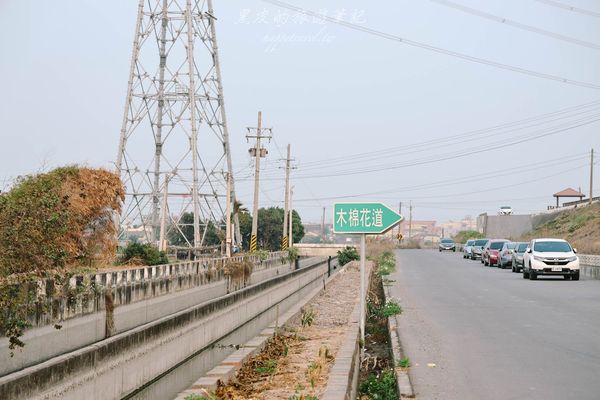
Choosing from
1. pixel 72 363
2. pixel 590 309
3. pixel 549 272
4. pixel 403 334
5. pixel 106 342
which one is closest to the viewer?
pixel 72 363

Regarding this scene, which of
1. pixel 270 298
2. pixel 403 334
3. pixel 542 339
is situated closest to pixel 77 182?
pixel 270 298

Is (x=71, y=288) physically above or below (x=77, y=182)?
below

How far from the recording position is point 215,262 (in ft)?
94.6

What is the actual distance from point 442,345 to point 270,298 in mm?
7492

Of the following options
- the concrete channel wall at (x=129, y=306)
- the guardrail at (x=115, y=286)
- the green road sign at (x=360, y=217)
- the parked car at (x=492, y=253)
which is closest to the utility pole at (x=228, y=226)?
the concrete channel wall at (x=129, y=306)

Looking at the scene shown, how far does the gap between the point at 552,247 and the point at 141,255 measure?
17.6m

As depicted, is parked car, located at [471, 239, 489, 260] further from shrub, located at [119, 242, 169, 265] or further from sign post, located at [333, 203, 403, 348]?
sign post, located at [333, 203, 403, 348]

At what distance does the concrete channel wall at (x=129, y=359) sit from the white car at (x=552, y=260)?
881 inches

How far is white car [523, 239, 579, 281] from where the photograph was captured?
35.1 m

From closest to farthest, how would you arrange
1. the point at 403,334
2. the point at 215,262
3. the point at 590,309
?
the point at 403,334 < the point at 590,309 < the point at 215,262

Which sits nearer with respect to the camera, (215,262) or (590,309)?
(590,309)

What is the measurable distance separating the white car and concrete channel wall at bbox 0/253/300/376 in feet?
40.0

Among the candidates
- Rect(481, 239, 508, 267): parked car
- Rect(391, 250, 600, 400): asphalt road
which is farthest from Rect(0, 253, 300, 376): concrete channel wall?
Rect(481, 239, 508, 267): parked car

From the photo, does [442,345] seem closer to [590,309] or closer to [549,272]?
[590,309]
